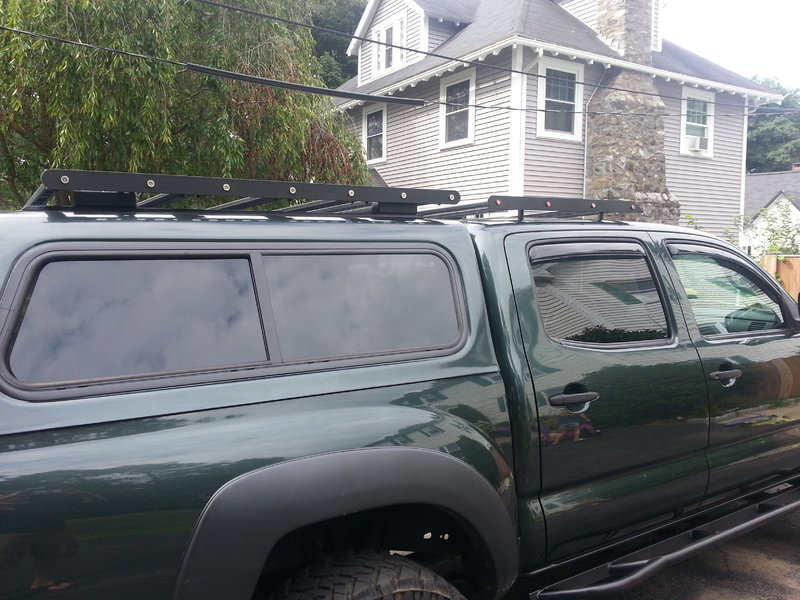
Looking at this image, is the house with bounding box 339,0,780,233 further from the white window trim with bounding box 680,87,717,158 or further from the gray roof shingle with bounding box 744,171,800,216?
the gray roof shingle with bounding box 744,171,800,216

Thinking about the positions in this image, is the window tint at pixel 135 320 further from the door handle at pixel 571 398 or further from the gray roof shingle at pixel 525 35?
the gray roof shingle at pixel 525 35

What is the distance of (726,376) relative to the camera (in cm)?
302

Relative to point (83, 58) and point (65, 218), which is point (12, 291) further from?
→ point (83, 58)

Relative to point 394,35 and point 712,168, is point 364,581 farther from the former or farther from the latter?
point 394,35

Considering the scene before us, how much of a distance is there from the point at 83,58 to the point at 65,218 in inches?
237

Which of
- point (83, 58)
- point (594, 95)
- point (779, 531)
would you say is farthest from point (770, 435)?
point (594, 95)

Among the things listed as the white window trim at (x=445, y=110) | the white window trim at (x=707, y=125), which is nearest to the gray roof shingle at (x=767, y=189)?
the white window trim at (x=707, y=125)

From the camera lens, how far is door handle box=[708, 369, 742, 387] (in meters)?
2.99

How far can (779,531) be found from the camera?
167 inches

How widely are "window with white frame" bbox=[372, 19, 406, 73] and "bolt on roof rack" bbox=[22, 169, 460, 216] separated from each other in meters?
15.2

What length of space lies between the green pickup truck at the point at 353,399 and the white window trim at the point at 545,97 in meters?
11.0

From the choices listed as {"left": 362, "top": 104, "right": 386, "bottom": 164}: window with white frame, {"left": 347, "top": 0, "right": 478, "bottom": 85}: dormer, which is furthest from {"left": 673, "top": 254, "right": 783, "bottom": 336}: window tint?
{"left": 362, "top": 104, "right": 386, "bottom": 164}: window with white frame

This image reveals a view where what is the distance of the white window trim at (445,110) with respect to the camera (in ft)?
47.2

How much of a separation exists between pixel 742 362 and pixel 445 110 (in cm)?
1296
